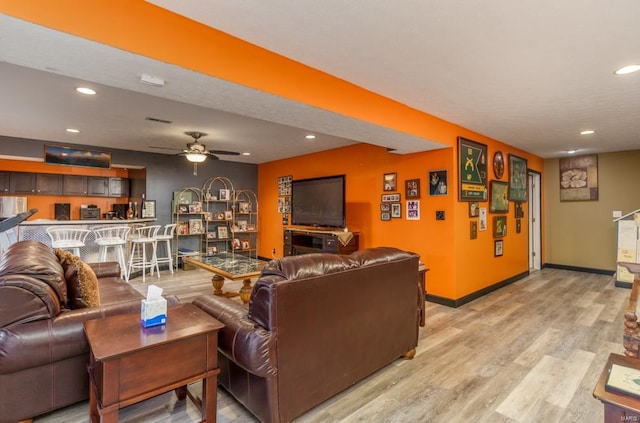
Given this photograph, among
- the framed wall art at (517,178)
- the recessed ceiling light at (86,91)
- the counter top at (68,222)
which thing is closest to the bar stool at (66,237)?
the counter top at (68,222)

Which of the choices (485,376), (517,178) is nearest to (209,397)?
(485,376)

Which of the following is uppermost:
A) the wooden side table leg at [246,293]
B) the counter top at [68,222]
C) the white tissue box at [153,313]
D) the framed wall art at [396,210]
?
the framed wall art at [396,210]

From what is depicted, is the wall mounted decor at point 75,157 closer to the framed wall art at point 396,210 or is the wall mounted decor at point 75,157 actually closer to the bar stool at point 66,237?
the bar stool at point 66,237

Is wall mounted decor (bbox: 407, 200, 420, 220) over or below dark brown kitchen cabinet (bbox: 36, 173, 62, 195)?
below

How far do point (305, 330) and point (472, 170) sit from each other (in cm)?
363

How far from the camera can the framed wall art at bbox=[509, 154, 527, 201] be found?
5418 millimetres

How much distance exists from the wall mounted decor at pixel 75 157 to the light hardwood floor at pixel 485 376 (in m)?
4.79

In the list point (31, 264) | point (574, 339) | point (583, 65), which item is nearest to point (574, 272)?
point (574, 339)

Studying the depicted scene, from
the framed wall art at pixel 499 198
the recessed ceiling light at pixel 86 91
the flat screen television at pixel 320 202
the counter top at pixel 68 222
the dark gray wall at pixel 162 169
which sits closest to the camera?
the recessed ceiling light at pixel 86 91

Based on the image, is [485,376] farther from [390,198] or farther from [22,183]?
[22,183]

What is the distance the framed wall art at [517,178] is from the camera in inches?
213

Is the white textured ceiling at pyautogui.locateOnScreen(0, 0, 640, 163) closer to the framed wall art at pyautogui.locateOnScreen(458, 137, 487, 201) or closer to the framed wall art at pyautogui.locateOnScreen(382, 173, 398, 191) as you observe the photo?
the framed wall art at pyautogui.locateOnScreen(458, 137, 487, 201)

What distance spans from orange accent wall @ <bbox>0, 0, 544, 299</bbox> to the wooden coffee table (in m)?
1.45

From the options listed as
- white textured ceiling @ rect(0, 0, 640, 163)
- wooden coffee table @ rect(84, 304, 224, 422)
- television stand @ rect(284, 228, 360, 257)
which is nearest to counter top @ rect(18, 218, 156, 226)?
white textured ceiling @ rect(0, 0, 640, 163)
